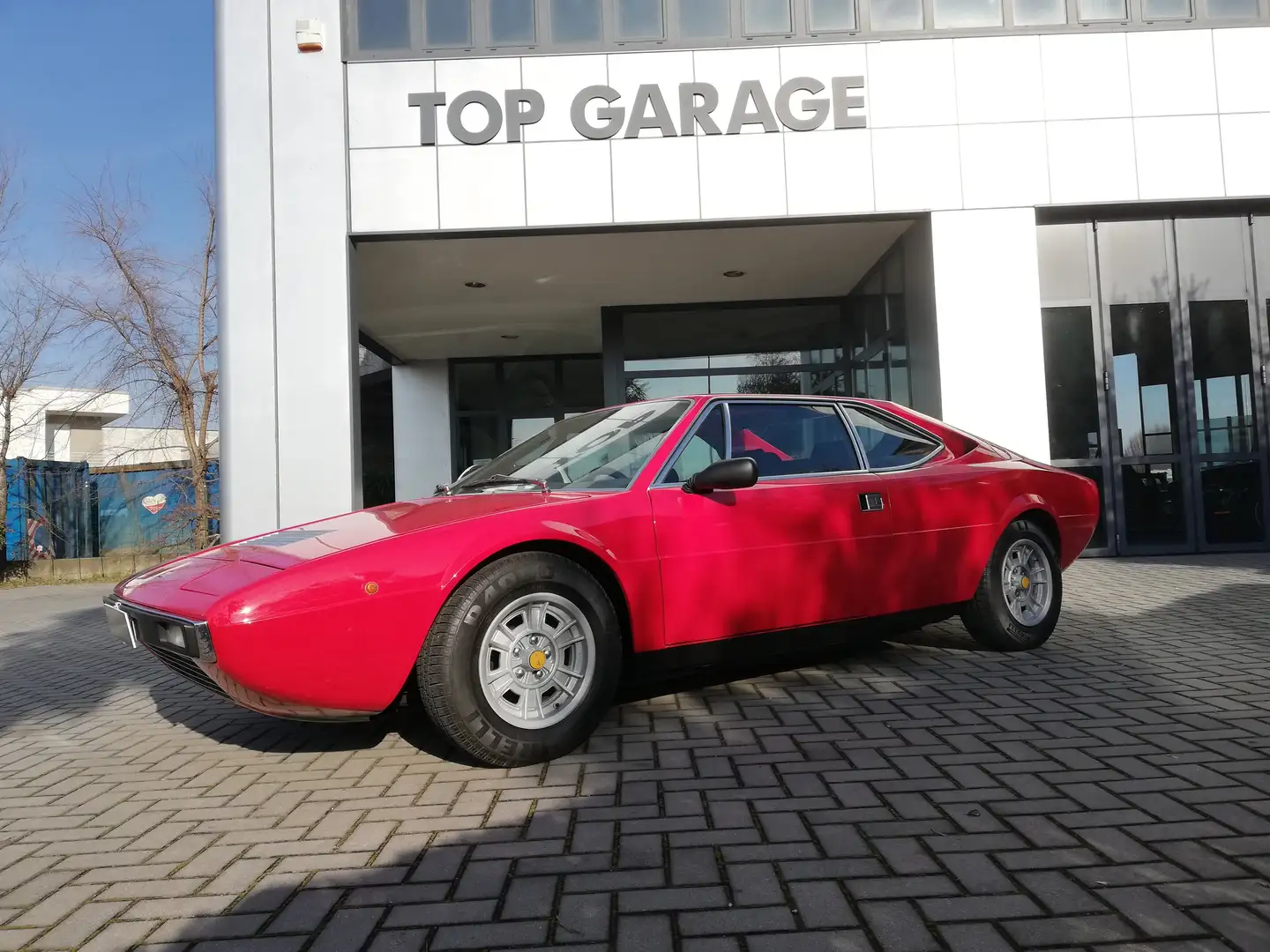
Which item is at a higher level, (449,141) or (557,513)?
(449,141)

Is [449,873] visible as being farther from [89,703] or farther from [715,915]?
[89,703]

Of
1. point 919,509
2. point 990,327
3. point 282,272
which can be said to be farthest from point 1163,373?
Answer: point 282,272

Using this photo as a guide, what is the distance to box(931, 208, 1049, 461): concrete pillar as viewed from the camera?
30.0 feet

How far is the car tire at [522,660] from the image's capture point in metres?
2.99

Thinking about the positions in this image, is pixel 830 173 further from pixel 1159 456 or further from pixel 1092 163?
pixel 1159 456

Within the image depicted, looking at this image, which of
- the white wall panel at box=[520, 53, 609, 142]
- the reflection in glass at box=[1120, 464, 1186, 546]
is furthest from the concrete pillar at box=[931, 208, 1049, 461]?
the white wall panel at box=[520, 53, 609, 142]

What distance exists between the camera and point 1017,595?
15.8ft

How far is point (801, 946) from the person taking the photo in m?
1.89

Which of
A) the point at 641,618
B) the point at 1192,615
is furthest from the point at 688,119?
the point at 641,618

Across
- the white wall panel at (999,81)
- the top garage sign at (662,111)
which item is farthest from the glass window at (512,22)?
the white wall panel at (999,81)

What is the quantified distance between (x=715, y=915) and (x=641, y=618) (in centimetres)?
149

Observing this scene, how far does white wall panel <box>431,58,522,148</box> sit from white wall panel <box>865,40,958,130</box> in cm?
385

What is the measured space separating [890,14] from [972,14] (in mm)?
879

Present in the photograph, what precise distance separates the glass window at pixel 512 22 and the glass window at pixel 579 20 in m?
0.27
